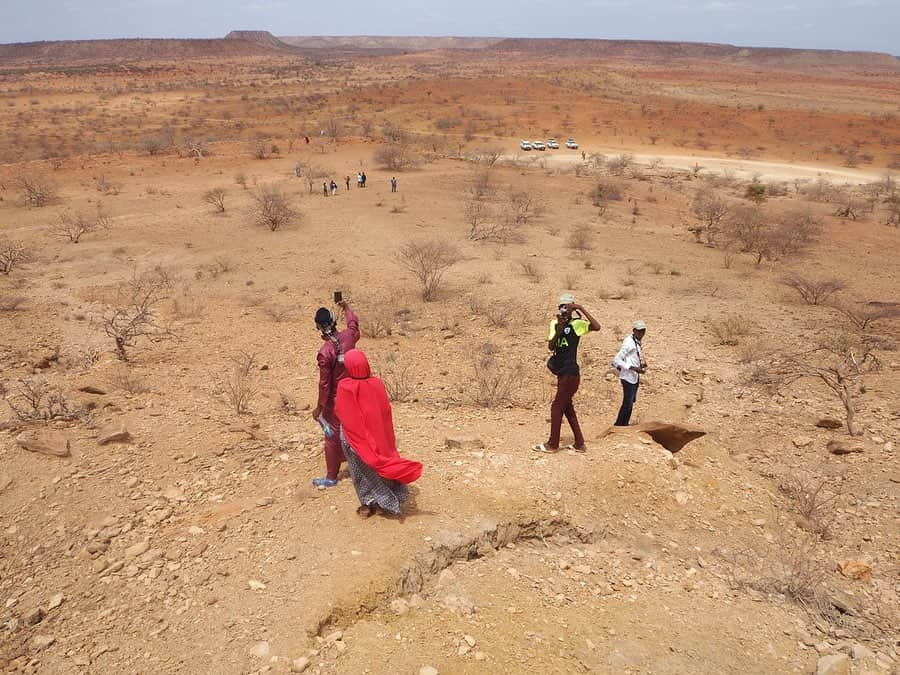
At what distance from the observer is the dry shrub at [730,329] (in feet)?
27.5

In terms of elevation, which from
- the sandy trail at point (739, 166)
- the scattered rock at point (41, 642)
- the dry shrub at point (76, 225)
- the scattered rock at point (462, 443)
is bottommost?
the scattered rock at point (41, 642)

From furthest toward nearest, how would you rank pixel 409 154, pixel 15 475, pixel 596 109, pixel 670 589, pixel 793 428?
pixel 596 109 < pixel 409 154 < pixel 793 428 < pixel 15 475 < pixel 670 589

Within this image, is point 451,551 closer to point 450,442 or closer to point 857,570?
point 450,442

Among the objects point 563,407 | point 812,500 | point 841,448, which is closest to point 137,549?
point 563,407

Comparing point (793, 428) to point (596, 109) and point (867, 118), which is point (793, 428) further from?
point (867, 118)

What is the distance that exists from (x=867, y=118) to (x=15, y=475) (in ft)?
176

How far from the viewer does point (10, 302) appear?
9461mm

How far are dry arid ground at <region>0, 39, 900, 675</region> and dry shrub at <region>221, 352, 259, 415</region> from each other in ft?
0.27

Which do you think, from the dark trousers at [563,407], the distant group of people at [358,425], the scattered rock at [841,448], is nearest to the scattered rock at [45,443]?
the distant group of people at [358,425]

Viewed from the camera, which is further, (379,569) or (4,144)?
(4,144)

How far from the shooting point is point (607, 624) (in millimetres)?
3326

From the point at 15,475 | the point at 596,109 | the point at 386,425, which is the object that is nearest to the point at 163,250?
the point at 15,475

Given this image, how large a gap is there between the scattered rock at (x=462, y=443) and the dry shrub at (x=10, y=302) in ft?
27.6

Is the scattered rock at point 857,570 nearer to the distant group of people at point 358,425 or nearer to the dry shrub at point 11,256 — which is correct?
the distant group of people at point 358,425
